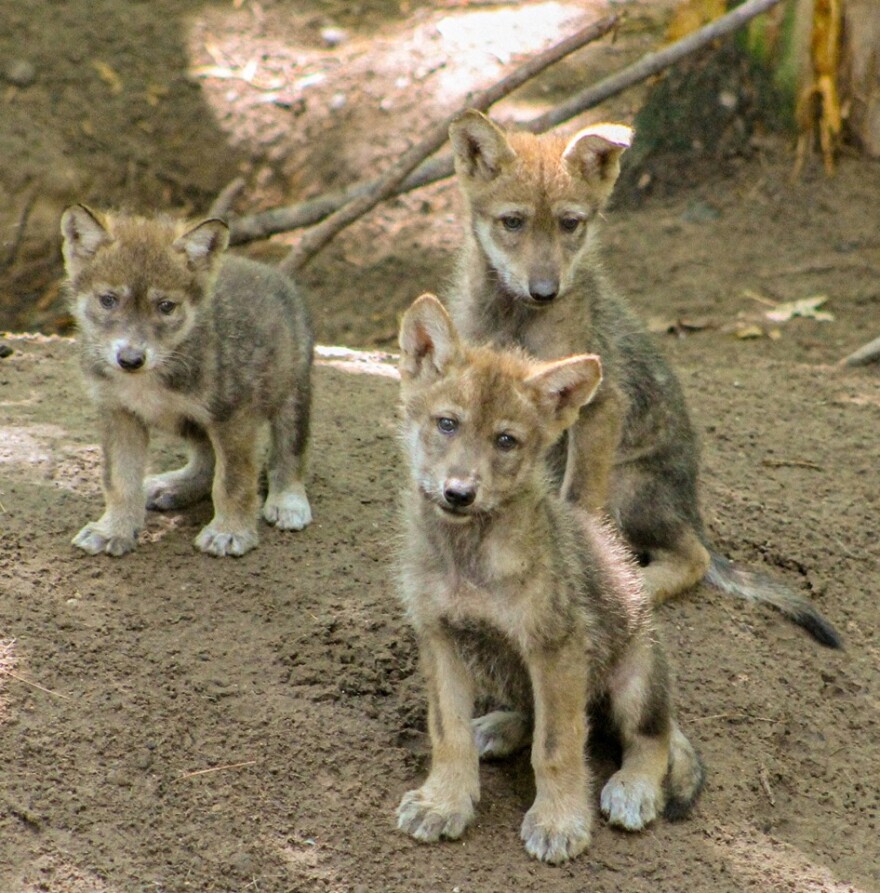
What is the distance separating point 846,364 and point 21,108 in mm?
7355

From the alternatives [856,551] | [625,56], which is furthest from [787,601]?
[625,56]

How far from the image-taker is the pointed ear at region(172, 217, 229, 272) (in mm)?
6277

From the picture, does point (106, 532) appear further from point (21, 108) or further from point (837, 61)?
point (837, 61)

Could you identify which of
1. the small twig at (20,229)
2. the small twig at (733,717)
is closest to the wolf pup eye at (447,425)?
the small twig at (733,717)

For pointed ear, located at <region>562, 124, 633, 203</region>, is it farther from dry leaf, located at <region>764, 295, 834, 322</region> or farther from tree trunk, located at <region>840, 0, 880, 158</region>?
tree trunk, located at <region>840, 0, 880, 158</region>

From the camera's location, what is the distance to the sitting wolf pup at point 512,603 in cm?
474

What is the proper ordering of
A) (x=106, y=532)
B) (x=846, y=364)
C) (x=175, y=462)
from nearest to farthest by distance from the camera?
1. (x=106, y=532)
2. (x=175, y=462)
3. (x=846, y=364)

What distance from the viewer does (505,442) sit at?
4801 millimetres

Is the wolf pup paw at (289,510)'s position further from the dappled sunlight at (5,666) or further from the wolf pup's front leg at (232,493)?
the dappled sunlight at (5,666)

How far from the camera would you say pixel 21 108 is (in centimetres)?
1177

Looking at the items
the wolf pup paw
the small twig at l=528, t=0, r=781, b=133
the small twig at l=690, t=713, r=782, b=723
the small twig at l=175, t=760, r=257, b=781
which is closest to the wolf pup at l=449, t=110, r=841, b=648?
the small twig at l=690, t=713, r=782, b=723

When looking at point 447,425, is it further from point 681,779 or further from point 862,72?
point 862,72

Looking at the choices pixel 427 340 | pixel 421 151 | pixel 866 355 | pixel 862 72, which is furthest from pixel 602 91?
pixel 427 340

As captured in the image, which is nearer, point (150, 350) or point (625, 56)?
point (150, 350)
